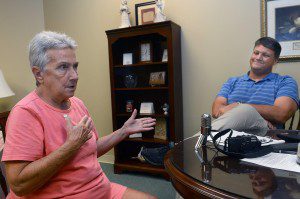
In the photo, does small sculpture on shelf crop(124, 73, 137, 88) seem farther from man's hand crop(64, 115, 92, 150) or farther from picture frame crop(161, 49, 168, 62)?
man's hand crop(64, 115, 92, 150)

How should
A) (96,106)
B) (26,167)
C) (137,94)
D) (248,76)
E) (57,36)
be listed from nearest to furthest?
1. (26,167)
2. (57,36)
3. (248,76)
4. (137,94)
5. (96,106)

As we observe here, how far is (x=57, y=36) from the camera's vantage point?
3.81 ft

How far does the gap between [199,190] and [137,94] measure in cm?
254

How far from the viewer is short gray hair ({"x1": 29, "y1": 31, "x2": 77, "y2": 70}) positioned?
113 cm

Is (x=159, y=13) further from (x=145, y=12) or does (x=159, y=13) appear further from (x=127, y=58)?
(x=127, y=58)

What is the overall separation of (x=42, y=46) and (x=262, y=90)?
5.62 ft

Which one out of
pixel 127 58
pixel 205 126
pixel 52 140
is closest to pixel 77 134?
pixel 52 140

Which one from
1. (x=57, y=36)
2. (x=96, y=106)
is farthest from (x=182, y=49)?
(x=57, y=36)

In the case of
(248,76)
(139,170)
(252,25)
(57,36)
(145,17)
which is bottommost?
(139,170)

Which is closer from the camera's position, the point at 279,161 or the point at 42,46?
the point at 279,161

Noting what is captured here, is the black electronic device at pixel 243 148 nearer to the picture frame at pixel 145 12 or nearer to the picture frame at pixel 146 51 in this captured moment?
the picture frame at pixel 146 51

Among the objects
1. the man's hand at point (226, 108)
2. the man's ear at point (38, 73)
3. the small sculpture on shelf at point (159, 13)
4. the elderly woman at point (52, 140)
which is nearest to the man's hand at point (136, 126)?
the elderly woman at point (52, 140)

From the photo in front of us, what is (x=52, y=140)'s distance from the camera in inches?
42.8

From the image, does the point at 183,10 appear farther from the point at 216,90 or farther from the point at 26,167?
the point at 26,167
